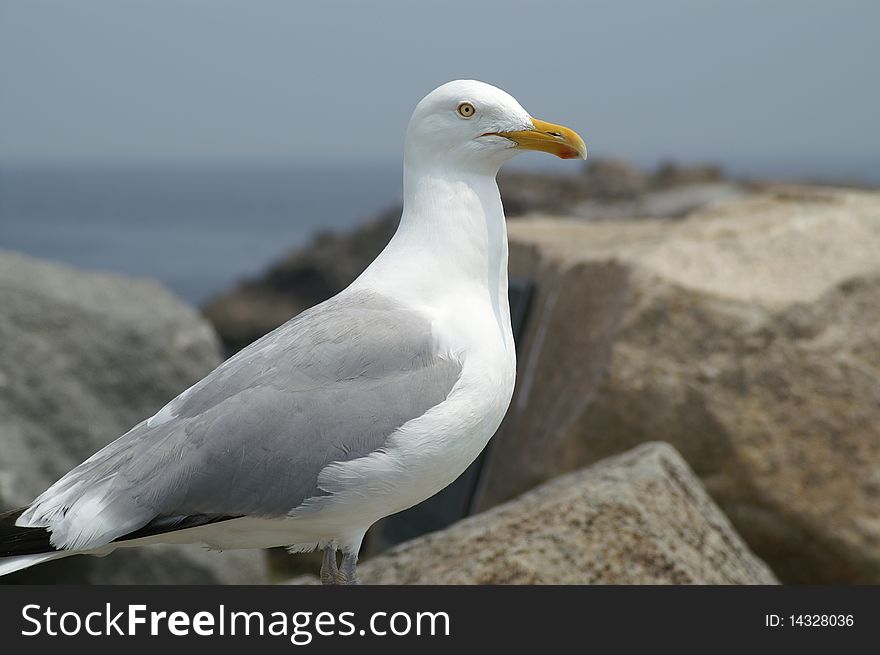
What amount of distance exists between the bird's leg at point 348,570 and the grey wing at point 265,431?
394mm

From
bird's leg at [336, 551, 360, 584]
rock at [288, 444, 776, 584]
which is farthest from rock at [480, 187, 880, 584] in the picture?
bird's leg at [336, 551, 360, 584]

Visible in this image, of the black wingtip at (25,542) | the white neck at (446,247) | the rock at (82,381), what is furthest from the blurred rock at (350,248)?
the black wingtip at (25,542)

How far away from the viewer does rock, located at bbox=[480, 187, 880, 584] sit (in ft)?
19.2

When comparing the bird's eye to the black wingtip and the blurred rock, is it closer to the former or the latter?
the black wingtip

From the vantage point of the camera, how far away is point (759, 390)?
5844mm

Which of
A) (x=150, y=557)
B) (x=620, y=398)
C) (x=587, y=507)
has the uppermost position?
(x=620, y=398)

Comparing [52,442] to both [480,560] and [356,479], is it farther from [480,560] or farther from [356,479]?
[356,479]

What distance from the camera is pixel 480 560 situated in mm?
4492

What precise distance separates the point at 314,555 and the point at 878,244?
16.1 ft

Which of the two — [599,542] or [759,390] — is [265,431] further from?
[759,390]

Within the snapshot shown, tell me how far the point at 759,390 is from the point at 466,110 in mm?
2821

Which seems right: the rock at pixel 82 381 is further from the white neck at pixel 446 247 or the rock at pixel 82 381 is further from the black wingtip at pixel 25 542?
the white neck at pixel 446 247

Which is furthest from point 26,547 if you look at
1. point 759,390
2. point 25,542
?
point 759,390

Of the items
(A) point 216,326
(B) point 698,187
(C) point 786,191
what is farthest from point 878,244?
(A) point 216,326
